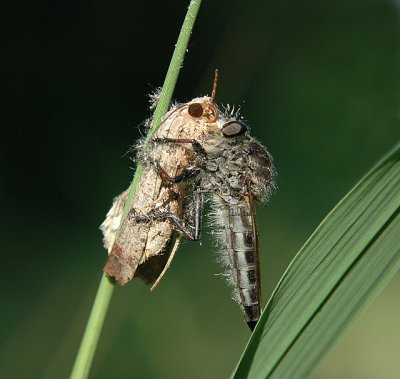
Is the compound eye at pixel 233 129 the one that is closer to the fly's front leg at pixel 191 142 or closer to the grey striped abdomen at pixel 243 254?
the fly's front leg at pixel 191 142

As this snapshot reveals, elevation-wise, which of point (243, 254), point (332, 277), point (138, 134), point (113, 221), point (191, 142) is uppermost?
point (332, 277)

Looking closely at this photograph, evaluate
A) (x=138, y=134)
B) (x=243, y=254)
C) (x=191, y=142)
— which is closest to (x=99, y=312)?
(x=191, y=142)

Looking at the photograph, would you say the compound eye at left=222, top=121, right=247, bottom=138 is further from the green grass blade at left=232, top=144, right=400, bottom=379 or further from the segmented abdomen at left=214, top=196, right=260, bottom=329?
the green grass blade at left=232, top=144, right=400, bottom=379

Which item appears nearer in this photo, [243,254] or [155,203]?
[155,203]

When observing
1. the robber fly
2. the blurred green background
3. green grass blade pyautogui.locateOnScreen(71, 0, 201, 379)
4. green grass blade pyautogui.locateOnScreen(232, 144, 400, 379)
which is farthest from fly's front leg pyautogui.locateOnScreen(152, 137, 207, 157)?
the blurred green background

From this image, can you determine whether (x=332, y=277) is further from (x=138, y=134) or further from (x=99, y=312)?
(x=138, y=134)

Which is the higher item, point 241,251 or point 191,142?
point 191,142

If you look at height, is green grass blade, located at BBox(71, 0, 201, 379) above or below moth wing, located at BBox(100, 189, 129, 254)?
above
